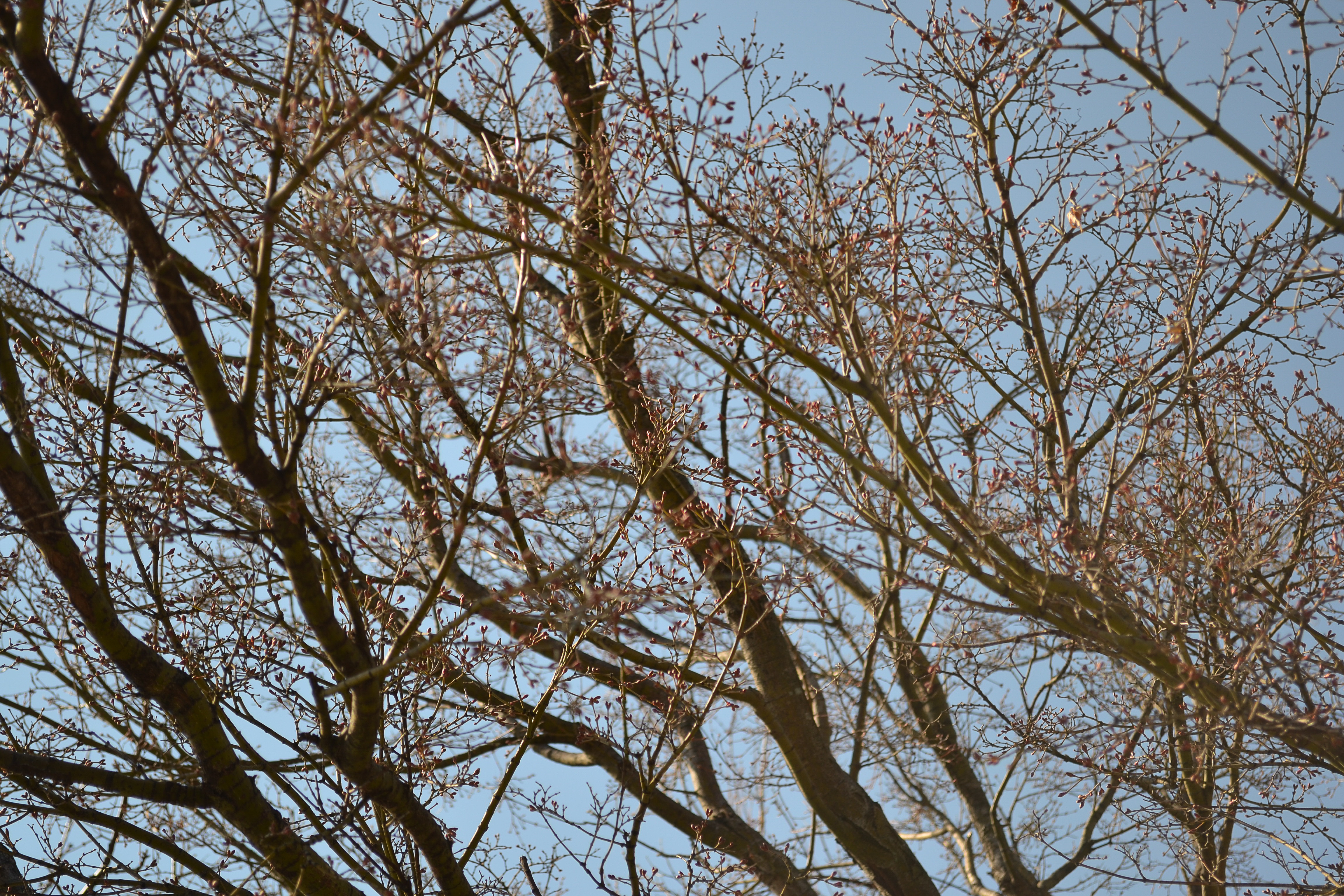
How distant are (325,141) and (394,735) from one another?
299cm

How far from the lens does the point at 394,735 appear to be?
15.3 feet

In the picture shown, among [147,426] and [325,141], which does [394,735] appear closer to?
[147,426]

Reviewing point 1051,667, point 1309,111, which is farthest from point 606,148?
point 1051,667

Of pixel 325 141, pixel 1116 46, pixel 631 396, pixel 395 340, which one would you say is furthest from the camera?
pixel 631 396

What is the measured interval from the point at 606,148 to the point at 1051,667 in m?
5.19

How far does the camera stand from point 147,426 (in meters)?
4.75

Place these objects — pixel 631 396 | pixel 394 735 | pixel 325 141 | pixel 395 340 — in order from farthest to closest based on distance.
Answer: pixel 631 396, pixel 394 735, pixel 395 340, pixel 325 141

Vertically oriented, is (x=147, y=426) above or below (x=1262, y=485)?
below

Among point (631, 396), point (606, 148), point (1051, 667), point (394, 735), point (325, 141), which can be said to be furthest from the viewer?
point (1051, 667)

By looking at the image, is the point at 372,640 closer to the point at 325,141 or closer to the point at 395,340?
the point at 395,340

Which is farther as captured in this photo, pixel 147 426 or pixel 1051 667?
pixel 1051 667

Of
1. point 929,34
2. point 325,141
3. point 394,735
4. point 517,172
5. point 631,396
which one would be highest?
point 929,34

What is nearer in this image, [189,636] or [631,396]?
[189,636]

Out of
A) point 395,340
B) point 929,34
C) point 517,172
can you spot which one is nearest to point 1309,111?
point 929,34
